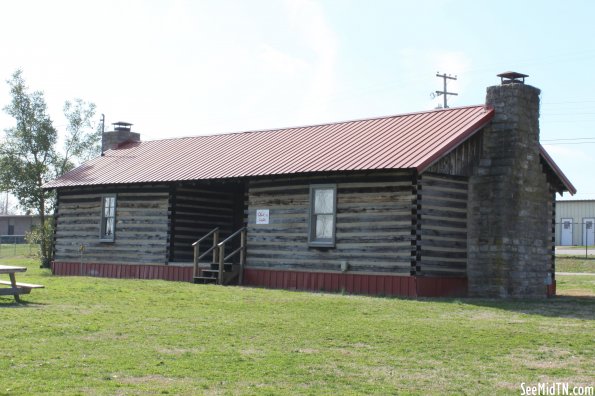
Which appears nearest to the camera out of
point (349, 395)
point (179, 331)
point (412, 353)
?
point (349, 395)

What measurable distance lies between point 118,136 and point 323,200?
50.9 ft

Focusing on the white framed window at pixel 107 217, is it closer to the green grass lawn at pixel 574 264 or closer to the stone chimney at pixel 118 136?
the stone chimney at pixel 118 136

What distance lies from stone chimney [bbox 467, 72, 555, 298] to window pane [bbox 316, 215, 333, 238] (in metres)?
3.83

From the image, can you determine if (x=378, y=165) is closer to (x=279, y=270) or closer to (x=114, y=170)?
(x=279, y=270)

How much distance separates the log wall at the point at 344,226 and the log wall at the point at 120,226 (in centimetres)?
430

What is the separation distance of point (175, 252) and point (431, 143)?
34.0ft

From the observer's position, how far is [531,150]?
948 inches

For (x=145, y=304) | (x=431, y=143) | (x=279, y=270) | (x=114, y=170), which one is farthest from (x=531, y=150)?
(x=114, y=170)

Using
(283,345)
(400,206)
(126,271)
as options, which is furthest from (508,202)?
(126,271)

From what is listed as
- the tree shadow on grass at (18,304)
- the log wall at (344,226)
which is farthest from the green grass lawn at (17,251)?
the tree shadow on grass at (18,304)

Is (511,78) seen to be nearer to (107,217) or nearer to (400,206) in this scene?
(400,206)

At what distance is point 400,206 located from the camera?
2267 centimetres

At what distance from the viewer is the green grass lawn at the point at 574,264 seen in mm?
39812

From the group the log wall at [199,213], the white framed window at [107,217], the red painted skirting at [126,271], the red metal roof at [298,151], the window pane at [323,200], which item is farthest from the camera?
the white framed window at [107,217]
